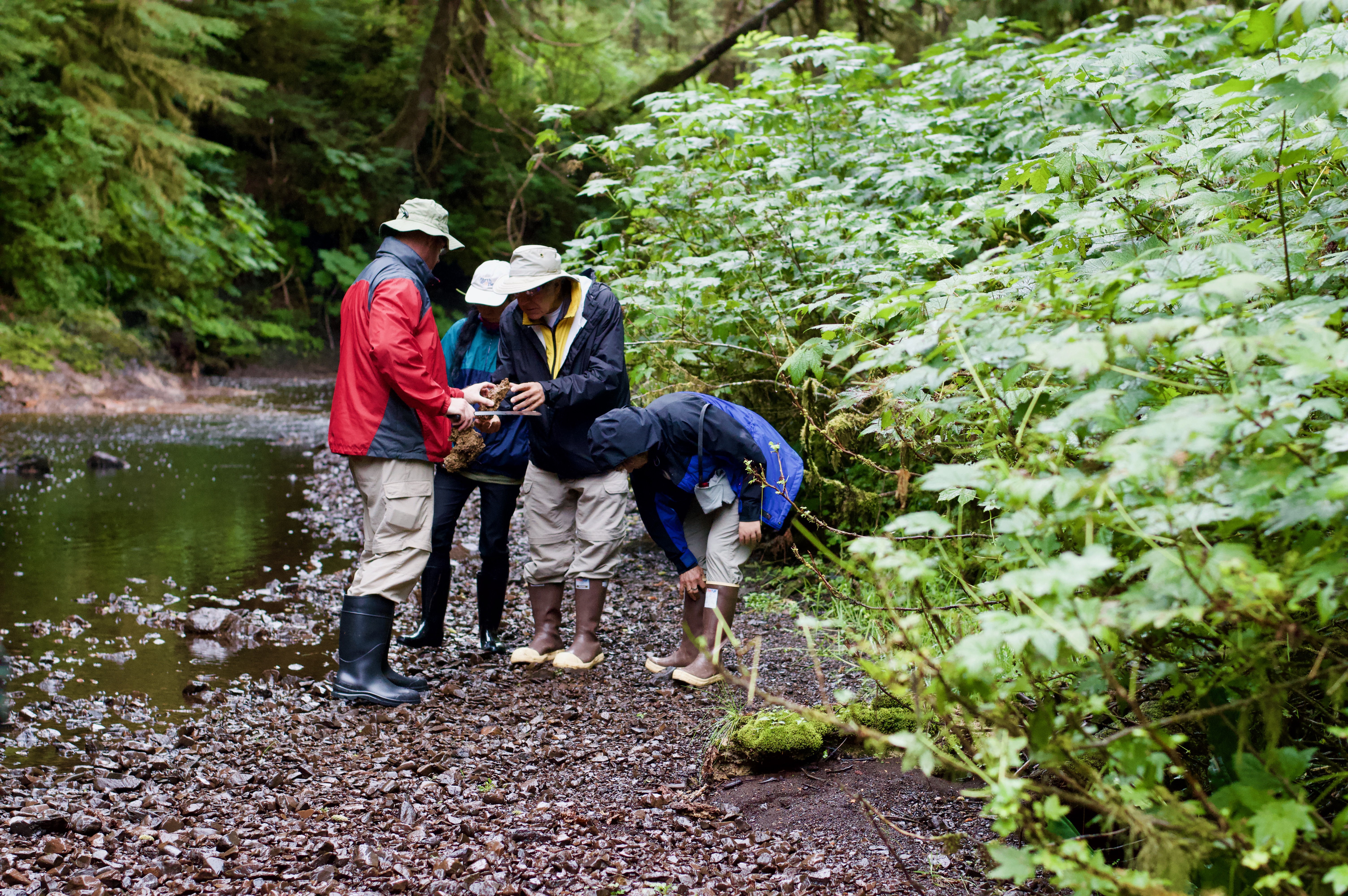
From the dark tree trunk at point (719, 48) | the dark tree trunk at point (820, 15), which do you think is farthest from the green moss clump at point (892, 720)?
the dark tree trunk at point (820, 15)

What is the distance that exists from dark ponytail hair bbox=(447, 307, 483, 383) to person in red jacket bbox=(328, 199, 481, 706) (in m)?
0.71

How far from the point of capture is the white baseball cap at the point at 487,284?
15.5 feet

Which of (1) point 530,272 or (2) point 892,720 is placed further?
(1) point 530,272

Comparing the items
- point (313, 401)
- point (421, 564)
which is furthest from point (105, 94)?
point (421, 564)

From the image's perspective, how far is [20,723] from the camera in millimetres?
3891

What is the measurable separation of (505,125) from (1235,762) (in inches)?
795

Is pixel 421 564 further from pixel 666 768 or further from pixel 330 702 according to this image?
pixel 666 768

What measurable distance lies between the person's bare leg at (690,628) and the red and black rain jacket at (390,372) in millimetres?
1321

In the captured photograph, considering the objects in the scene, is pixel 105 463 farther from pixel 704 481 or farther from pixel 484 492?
pixel 704 481

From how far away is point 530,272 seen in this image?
4461mm

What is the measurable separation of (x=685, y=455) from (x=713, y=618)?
725 mm

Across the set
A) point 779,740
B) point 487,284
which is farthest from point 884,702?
point 487,284

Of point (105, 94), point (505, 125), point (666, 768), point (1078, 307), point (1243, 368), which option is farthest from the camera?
point (505, 125)

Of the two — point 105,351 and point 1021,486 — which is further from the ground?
point 1021,486
